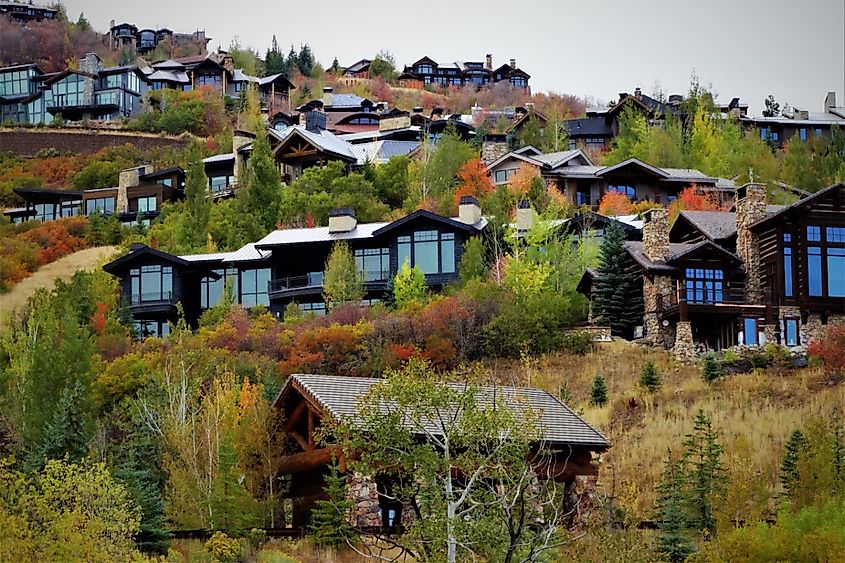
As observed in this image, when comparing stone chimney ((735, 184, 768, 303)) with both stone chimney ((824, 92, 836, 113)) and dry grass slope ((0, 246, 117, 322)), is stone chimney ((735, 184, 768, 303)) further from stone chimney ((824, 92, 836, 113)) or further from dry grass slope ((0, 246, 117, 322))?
stone chimney ((824, 92, 836, 113))

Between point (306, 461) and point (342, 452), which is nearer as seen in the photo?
point (342, 452)

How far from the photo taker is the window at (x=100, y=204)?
78.5 metres

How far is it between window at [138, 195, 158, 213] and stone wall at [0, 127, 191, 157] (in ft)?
55.7

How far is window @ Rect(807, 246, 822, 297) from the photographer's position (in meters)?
48.0

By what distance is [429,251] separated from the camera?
5625 centimetres

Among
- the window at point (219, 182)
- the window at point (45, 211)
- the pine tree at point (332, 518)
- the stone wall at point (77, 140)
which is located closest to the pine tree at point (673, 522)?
the pine tree at point (332, 518)

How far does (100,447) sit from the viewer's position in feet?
113

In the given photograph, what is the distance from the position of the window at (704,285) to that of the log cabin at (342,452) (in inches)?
781

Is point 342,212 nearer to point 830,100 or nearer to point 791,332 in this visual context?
point 791,332

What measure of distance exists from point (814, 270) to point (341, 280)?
17028 millimetres

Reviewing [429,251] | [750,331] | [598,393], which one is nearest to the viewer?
[598,393]

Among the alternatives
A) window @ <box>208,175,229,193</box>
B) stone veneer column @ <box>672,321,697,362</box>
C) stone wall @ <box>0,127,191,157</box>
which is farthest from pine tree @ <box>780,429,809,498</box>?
stone wall @ <box>0,127,191,157</box>

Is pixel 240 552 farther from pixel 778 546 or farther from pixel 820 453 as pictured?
pixel 820 453

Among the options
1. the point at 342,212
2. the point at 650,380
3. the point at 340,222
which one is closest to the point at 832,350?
the point at 650,380
